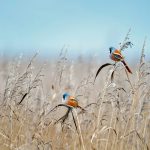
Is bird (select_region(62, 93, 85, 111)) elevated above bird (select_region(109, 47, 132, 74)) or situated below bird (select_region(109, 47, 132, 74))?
below

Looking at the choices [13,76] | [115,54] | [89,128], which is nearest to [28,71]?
[13,76]

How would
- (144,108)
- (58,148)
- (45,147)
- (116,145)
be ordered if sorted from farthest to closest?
1. (144,108)
2. (58,148)
3. (116,145)
4. (45,147)

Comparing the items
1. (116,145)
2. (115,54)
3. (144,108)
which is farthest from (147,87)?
(115,54)

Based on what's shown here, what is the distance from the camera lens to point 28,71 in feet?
11.3

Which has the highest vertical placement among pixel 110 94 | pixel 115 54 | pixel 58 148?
pixel 115 54

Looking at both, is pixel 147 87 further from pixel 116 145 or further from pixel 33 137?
pixel 33 137

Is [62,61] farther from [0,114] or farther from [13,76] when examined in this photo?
[0,114]

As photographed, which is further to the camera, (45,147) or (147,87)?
(147,87)

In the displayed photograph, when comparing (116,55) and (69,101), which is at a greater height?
(116,55)

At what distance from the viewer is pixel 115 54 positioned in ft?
7.93

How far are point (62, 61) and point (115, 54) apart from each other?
1.49 meters

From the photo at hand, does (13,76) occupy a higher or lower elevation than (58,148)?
higher

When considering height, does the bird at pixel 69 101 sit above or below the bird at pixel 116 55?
below

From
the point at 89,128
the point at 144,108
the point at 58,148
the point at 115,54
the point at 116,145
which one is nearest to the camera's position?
the point at 115,54
